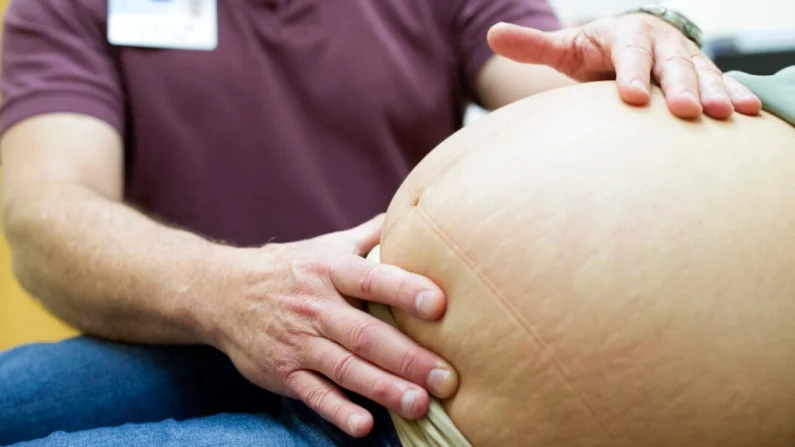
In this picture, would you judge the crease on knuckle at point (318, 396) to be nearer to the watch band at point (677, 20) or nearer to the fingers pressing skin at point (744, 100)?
the fingers pressing skin at point (744, 100)

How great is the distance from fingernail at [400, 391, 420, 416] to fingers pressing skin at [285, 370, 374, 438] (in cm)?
5

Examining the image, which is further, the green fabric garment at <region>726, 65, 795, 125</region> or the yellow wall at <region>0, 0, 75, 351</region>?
the yellow wall at <region>0, 0, 75, 351</region>

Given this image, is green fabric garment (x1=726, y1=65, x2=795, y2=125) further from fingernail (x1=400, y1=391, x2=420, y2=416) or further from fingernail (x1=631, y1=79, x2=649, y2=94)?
fingernail (x1=400, y1=391, x2=420, y2=416)

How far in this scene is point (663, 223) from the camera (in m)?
0.46

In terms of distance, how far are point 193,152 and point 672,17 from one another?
28.0 inches

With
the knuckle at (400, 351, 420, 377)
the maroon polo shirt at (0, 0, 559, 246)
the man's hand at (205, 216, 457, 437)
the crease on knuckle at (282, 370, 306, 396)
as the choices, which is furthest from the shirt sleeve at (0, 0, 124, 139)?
the knuckle at (400, 351, 420, 377)

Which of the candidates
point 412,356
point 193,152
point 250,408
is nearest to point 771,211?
point 412,356

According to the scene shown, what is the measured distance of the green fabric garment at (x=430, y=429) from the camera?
0.51 meters

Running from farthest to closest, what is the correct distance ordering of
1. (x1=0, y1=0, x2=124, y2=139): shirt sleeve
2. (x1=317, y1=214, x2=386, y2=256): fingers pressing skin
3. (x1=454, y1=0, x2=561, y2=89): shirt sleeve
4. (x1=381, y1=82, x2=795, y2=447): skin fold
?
1. (x1=454, y1=0, x2=561, y2=89): shirt sleeve
2. (x1=0, y1=0, x2=124, y2=139): shirt sleeve
3. (x1=317, y1=214, x2=386, y2=256): fingers pressing skin
4. (x1=381, y1=82, x2=795, y2=447): skin fold

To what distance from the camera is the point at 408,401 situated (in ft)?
1.67

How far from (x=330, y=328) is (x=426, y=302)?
0.37ft

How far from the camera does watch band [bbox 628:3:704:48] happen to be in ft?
2.32

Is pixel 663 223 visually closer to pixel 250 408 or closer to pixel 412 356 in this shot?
pixel 412 356

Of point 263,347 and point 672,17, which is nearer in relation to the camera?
point 263,347
